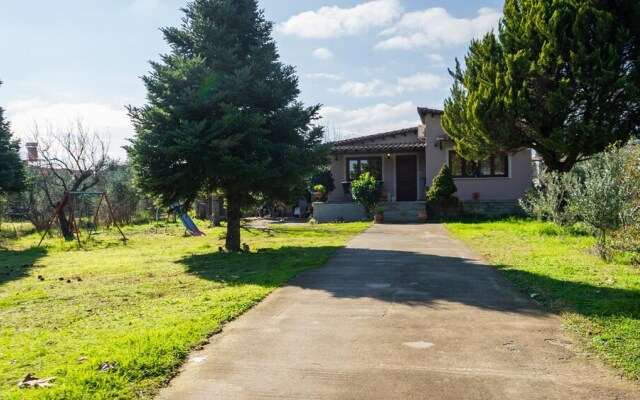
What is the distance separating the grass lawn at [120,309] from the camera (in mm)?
3497

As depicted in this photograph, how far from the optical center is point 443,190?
19484mm

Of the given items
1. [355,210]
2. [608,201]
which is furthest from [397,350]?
[355,210]

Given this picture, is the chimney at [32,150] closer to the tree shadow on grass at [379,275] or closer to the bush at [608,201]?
the tree shadow on grass at [379,275]

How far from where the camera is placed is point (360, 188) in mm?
20172

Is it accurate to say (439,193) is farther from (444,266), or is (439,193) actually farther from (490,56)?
(444,266)

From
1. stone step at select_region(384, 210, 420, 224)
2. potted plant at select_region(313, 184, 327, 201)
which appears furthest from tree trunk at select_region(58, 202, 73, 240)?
stone step at select_region(384, 210, 420, 224)

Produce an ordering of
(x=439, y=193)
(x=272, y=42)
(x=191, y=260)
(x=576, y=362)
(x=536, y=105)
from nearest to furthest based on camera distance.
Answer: (x=576, y=362) < (x=191, y=260) < (x=272, y=42) < (x=536, y=105) < (x=439, y=193)

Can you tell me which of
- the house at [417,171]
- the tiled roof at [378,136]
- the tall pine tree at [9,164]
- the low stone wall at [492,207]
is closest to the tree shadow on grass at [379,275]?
the tall pine tree at [9,164]

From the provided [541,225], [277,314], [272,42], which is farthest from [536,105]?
[277,314]

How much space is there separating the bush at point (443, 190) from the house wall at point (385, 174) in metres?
3.24

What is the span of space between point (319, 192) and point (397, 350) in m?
18.7

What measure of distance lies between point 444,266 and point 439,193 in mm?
11867

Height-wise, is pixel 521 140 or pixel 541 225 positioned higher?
pixel 521 140

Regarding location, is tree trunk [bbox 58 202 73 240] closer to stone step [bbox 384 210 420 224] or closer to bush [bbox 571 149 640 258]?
stone step [bbox 384 210 420 224]
